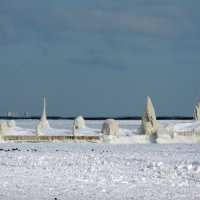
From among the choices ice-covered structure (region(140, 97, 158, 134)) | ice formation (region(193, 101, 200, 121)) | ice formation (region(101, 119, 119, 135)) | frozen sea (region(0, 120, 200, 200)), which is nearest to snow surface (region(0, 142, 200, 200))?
frozen sea (region(0, 120, 200, 200))

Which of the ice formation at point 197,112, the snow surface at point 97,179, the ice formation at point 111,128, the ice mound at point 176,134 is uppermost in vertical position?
the ice formation at point 197,112

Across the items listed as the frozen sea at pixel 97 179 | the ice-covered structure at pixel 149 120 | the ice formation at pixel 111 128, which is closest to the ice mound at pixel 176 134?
the ice-covered structure at pixel 149 120

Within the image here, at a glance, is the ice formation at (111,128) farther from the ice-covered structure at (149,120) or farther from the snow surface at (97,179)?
the snow surface at (97,179)

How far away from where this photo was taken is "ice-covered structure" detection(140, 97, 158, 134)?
36.6 meters

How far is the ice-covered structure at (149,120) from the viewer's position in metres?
36.6

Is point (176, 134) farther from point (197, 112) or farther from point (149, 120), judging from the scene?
point (197, 112)

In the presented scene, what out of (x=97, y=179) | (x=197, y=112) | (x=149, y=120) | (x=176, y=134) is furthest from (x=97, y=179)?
(x=197, y=112)

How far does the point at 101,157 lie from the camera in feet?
65.2

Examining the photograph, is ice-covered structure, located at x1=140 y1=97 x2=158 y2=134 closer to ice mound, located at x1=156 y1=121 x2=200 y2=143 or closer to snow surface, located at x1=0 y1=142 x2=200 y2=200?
ice mound, located at x1=156 y1=121 x2=200 y2=143

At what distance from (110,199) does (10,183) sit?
118 inches

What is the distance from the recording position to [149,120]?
3791 centimetres

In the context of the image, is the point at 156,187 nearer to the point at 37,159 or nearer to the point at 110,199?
the point at 110,199

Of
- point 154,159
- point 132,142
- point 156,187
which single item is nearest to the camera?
point 156,187

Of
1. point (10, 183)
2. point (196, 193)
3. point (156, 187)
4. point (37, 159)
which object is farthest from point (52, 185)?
point (37, 159)
